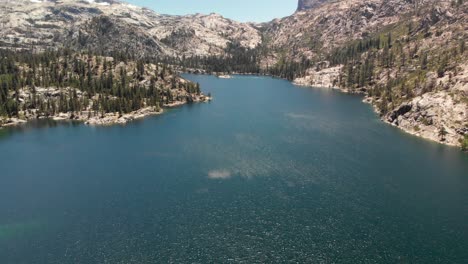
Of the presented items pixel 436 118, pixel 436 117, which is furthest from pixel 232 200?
pixel 436 117

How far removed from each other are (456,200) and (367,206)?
2812cm

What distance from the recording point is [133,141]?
Answer: 557ft

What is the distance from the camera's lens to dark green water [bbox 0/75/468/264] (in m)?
84.0

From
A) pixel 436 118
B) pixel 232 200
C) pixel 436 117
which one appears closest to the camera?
pixel 232 200

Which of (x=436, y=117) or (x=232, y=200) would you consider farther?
(x=436, y=117)

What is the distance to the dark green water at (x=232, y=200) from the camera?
84000mm

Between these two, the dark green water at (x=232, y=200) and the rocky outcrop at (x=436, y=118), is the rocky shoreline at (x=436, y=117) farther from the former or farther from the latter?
the dark green water at (x=232, y=200)

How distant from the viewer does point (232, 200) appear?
354 feet

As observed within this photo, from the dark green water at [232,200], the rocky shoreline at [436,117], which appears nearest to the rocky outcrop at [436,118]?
the rocky shoreline at [436,117]

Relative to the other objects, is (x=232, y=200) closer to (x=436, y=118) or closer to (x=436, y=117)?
(x=436, y=118)

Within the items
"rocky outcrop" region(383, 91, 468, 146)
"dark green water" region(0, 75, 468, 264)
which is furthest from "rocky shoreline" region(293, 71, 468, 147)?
"dark green water" region(0, 75, 468, 264)

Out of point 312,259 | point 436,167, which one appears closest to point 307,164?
point 436,167

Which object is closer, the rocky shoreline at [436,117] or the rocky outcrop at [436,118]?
the rocky shoreline at [436,117]

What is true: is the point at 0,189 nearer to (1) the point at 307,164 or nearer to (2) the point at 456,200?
(1) the point at 307,164
